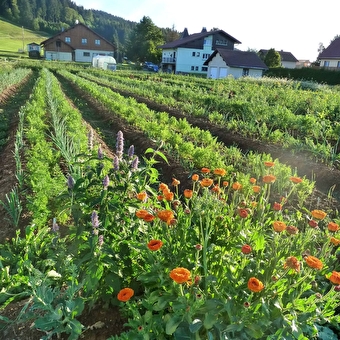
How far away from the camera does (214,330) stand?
1540mm

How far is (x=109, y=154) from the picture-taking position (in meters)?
5.83

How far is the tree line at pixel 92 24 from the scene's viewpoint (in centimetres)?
5925

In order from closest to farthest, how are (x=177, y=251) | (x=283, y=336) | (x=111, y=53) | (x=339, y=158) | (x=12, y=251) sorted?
(x=283, y=336) < (x=177, y=251) < (x=12, y=251) < (x=339, y=158) < (x=111, y=53)

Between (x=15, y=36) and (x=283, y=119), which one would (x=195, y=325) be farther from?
(x=15, y=36)

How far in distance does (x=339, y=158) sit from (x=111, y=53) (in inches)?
2376

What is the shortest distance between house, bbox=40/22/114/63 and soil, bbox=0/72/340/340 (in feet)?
157

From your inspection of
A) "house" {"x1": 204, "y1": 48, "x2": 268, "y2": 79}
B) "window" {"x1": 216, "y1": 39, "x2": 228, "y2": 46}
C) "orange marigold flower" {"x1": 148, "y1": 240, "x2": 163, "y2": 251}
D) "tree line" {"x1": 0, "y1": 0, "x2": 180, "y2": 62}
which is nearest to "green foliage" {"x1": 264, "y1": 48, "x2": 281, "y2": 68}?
"window" {"x1": 216, "y1": 39, "x2": 228, "y2": 46}

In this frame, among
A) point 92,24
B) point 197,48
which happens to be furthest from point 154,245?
point 92,24

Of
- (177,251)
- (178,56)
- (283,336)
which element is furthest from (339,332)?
(178,56)

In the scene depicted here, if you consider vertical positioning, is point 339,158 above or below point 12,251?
above

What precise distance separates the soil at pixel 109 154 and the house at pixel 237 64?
25.5 m

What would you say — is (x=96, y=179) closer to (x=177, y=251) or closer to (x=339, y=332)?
(x=177, y=251)

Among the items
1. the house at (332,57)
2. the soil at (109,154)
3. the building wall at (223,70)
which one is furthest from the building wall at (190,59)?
the soil at (109,154)

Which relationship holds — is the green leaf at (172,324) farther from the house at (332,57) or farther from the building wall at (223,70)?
the house at (332,57)
